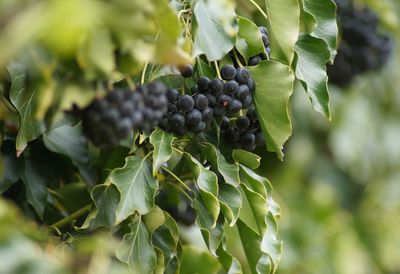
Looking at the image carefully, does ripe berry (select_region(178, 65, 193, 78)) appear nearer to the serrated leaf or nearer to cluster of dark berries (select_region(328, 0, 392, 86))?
the serrated leaf

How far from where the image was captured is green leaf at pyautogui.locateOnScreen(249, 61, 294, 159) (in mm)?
1267

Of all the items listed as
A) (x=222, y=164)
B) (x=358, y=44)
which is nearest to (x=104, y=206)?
(x=222, y=164)

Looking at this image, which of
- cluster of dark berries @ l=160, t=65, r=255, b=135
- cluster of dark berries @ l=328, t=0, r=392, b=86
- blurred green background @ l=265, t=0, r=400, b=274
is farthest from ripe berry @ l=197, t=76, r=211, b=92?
blurred green background @ l=265, t=0, r=400, b=274

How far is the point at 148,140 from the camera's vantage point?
4.33 feet

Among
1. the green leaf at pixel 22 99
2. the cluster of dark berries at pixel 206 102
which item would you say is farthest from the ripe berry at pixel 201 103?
the green leaf at pixel 22 99

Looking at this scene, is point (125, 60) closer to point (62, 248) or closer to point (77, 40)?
point (77, 40)

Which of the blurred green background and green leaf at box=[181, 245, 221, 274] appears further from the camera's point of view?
the blurred green background

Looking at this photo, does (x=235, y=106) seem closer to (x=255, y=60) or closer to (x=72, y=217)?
(x=255, y=60)

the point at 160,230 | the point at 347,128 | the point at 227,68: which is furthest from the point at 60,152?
the point at 347,128

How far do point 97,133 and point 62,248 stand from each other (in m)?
0.28

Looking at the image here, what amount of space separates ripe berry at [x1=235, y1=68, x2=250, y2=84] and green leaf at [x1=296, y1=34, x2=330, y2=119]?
0.09 meters

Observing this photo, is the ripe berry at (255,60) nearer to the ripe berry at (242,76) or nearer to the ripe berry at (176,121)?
the ripe berry at (242,76)

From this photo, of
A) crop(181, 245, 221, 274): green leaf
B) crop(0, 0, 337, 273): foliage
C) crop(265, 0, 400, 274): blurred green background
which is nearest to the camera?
crop(0, 0, 337, 273): foliage

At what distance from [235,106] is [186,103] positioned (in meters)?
0.08
